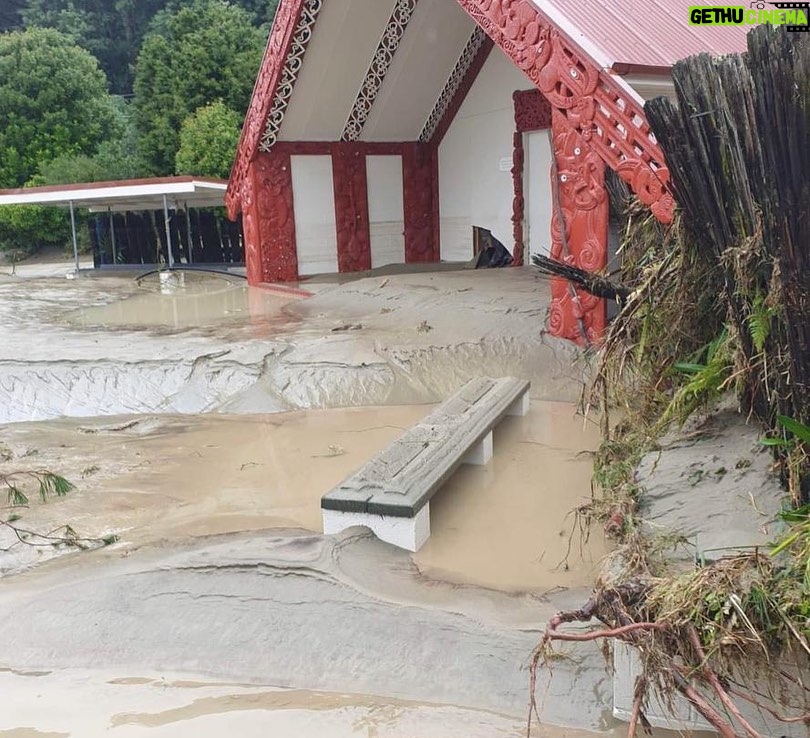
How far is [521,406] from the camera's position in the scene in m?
5.84

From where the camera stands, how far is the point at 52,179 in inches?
831

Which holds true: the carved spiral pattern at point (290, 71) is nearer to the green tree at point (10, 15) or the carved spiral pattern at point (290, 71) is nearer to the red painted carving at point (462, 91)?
the red painted carving at point (462, 91)

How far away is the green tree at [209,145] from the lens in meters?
19.3

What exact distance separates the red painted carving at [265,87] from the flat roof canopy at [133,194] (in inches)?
55.2

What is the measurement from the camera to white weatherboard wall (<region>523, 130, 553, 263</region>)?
10789 millimetres

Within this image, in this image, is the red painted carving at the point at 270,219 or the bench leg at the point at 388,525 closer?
the bench leg at the point at 388,525

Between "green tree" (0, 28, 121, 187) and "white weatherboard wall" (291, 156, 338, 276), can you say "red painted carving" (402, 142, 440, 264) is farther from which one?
"green tree" (0, 28, 121, 187)

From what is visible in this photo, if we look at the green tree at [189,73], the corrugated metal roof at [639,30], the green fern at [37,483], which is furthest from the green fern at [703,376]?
the green tree at [189,73]

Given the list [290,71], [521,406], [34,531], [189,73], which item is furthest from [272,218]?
[189,73]

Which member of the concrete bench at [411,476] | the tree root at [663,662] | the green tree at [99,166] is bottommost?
the concrete bench at [411,476]

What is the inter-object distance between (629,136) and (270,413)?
3.28 meters

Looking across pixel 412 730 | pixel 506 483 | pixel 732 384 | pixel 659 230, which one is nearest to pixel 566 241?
pixel 659 230

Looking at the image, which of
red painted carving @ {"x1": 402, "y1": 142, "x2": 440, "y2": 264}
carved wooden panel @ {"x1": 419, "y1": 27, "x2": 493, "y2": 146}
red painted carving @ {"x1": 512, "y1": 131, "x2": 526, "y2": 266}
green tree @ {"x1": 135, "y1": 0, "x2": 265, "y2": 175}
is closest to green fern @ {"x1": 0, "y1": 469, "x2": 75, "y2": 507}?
red painted carving @ {"x1": 512, "y1": 131, "x2": 526, "y2": 266}

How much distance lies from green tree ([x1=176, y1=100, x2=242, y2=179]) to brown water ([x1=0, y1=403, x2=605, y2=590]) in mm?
14271
